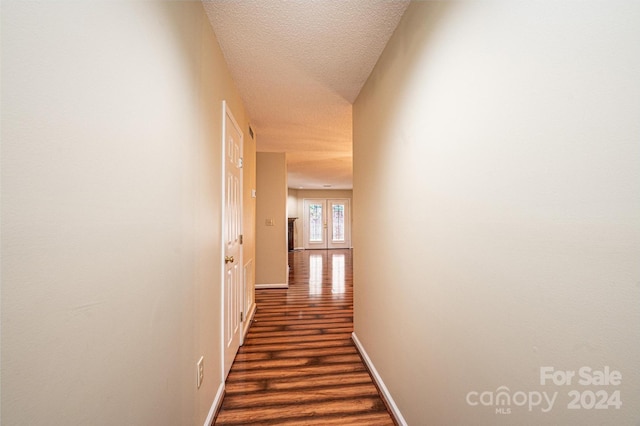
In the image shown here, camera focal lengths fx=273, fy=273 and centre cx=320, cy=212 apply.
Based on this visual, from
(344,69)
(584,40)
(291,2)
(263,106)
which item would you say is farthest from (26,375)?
(263,106)

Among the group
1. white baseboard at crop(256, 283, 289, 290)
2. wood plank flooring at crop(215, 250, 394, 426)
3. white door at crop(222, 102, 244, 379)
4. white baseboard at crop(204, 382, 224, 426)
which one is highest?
white door at crop(222, 102, 244, 379)

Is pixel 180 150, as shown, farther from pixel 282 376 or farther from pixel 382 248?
pixel 282 376

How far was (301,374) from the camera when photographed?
2.19 meters

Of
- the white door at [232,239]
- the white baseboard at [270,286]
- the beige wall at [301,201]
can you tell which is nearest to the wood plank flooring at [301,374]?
the white door at [232,239]

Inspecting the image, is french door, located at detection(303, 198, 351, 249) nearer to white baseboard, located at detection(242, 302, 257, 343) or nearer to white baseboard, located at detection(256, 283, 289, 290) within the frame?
white baseboard, located at detection(256, 283, 289, 290)

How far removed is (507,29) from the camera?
83cm

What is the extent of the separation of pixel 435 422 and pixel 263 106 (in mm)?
2841

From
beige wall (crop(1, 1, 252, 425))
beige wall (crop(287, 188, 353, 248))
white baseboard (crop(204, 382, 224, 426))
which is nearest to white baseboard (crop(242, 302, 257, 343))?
→ white baseboard (crop(204, 382, 224, 426))

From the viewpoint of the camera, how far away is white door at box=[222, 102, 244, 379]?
2.02 m

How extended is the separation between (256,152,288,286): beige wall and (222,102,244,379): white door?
2086 millimetres

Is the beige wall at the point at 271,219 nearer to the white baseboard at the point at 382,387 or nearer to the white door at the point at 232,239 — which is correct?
the white door at the point at 232,239

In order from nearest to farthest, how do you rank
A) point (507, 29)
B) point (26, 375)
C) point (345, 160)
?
1. point (26, 375)
2. point (507, 29)
3. point (345, 160)

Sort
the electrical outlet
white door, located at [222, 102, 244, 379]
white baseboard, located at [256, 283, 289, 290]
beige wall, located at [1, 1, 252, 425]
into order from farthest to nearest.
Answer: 1. white baseboard, located at [256, 283, 289, 290]
2. white door, located at [222, 102, 244, 379]
3. the electrical outlet
4. beige wall, located at [1, 1, 252, 425]

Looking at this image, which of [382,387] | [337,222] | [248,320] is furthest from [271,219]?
[337,222]
